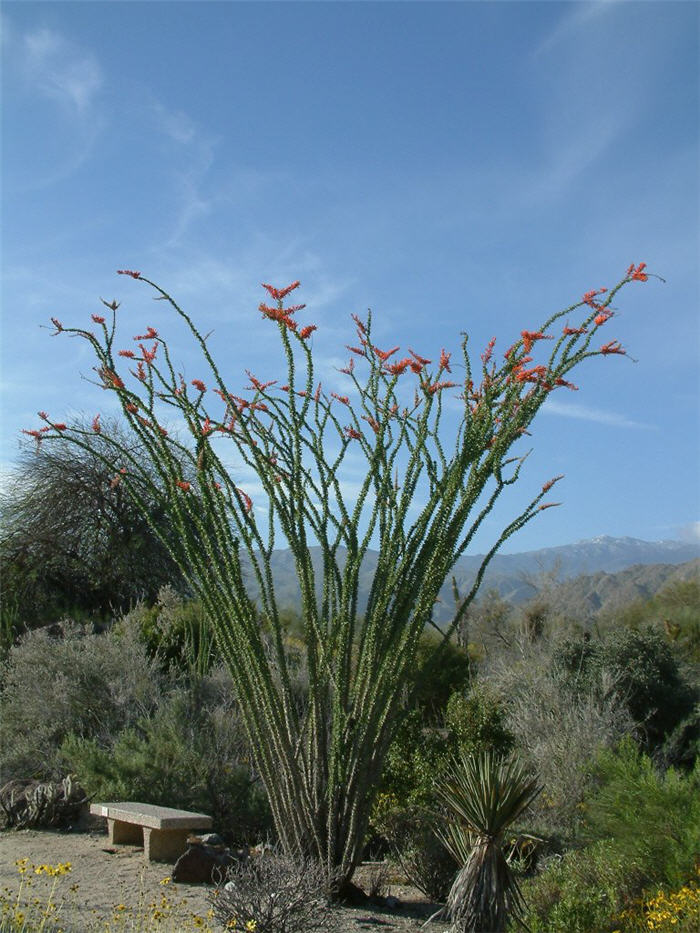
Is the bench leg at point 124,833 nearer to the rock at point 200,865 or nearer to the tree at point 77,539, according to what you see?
the rock at point 200,865

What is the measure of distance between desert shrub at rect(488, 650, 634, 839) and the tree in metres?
7.49

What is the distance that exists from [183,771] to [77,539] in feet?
30.5

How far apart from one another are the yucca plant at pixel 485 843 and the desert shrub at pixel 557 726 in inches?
62.7

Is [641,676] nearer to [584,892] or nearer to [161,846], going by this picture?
[584,892]

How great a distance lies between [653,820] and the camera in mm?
5191

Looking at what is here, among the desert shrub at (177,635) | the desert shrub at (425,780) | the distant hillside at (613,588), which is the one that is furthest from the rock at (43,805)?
the distant hillside at (613,588)

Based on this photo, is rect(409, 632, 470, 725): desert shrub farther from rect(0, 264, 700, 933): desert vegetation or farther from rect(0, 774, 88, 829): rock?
rect(0, 774, 88, 829): rock

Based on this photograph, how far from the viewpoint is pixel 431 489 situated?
611cm

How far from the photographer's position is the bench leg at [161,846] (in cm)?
662

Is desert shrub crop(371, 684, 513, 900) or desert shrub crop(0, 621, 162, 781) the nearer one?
desert shrub crop(371, 684, 513, 900)

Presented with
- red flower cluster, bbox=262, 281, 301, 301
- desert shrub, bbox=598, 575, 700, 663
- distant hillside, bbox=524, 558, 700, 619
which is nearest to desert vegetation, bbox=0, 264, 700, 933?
red flower cluster, bbox=262, 281, 301, 301

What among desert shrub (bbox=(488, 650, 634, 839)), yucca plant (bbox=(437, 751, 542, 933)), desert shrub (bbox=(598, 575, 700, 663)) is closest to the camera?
yucca plant (bbox=(437, 751, 542, 933))

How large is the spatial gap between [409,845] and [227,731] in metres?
2.28

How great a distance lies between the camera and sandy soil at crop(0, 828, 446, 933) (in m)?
4.97
